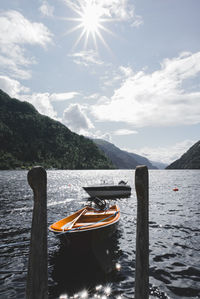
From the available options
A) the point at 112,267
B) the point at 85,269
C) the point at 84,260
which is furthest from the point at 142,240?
the point at 84,260

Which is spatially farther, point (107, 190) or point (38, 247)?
point (107, 190)

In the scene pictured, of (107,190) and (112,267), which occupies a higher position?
(107,190)

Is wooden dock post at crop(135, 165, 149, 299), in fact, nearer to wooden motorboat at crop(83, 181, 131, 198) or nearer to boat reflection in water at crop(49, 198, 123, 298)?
boat reflection in water at crop(49, 198, 123, 298)

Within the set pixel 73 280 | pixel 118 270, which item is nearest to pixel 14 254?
Result: pixel 73 280

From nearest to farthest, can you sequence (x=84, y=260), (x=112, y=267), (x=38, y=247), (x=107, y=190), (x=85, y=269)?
(x=38, y=247) → (x=85, y=269) → (x=112, y=267) → (x=84, y=260) → (x=107, y=190)

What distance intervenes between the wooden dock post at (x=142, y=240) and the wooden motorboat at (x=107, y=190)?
28.4 meters

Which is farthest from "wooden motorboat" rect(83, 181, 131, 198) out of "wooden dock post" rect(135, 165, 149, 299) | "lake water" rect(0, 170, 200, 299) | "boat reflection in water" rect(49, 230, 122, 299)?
"wooden dock post" rect(135, 165, 149, 299)

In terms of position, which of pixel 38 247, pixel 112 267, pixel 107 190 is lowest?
pixel 112 267

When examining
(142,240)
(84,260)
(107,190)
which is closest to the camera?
(142,240)

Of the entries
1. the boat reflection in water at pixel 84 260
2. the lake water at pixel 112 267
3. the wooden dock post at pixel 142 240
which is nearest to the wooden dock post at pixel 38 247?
the wooden dock post at pixel 142 240

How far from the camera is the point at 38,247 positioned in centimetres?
348

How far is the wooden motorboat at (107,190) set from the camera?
31812 mm

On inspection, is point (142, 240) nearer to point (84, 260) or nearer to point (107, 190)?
point (84, 260)

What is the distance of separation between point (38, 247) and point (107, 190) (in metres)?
29.4
